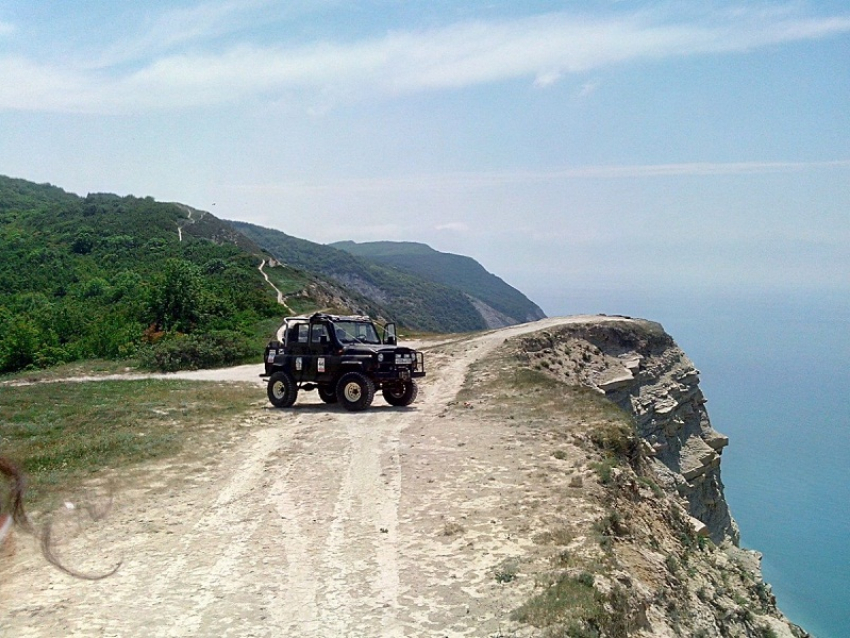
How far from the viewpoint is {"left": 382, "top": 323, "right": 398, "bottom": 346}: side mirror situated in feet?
66.7

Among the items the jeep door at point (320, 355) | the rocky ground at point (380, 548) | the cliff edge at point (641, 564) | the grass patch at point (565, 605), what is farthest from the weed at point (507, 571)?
the jeep door at point (320, 355)

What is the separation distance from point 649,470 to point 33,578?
11.5m

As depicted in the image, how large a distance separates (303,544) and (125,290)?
44.5 m

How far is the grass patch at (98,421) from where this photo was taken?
43.9 ft

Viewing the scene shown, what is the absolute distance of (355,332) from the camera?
20.1m

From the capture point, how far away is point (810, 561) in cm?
4219

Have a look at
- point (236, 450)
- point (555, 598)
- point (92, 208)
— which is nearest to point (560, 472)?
point (555, 598)

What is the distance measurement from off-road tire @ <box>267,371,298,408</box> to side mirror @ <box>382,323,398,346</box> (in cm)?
270

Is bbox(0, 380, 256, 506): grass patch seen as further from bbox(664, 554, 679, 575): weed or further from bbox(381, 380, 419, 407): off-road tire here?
bbox(664, 554, 679, 575): weed

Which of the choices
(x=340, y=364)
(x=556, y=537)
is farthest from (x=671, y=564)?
(x=340, y=364)

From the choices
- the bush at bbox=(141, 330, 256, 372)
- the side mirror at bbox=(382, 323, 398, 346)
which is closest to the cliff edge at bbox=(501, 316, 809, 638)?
the side mirror at bbox=(382, 323, 398, 346)

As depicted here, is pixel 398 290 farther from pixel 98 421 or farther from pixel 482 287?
pixel 98 421

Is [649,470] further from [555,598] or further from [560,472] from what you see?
[555,598]

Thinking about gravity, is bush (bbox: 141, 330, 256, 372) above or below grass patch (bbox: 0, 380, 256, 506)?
above
